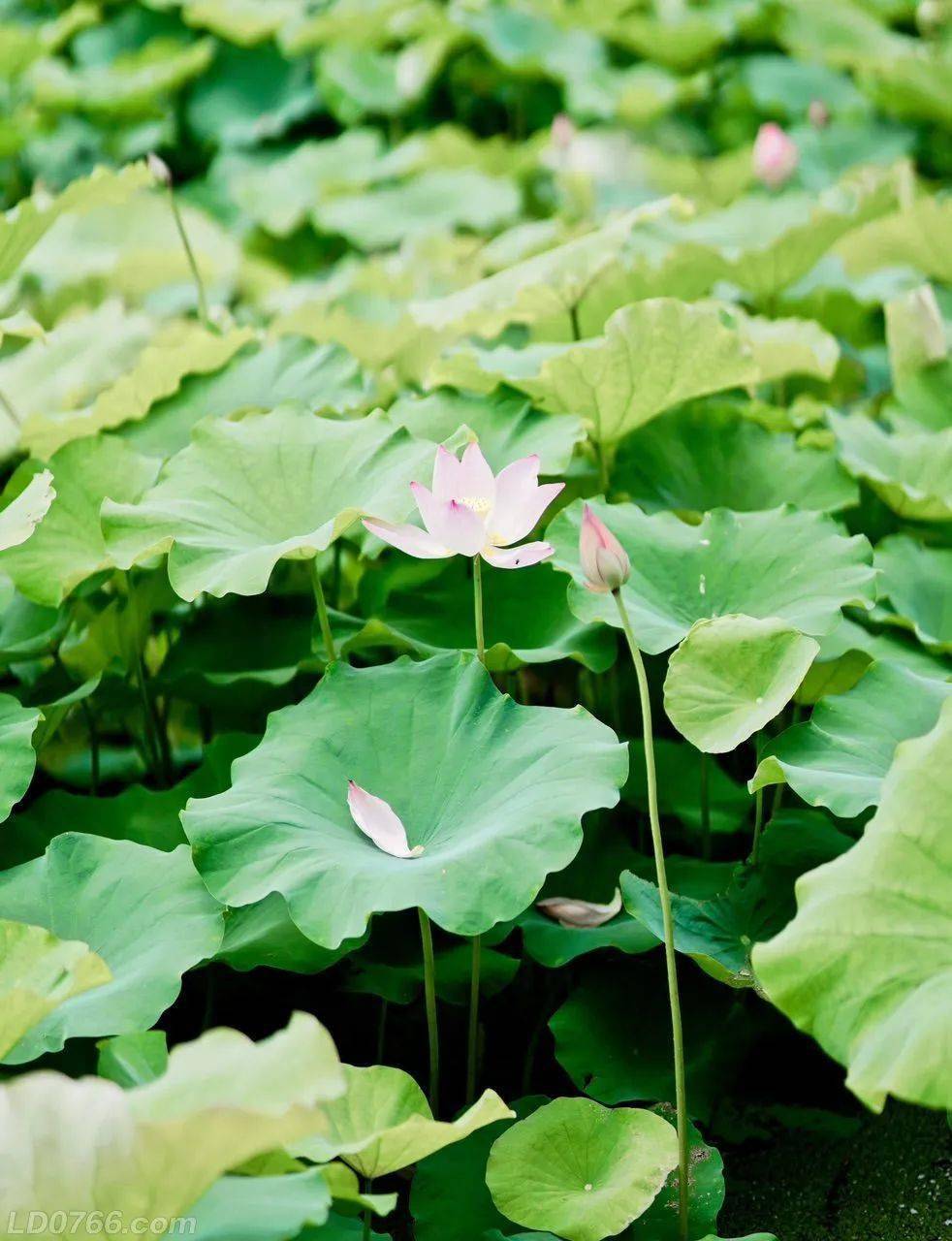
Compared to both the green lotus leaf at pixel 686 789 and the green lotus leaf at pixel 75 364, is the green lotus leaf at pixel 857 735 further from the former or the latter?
the green lotus leaf at pixel 75 364

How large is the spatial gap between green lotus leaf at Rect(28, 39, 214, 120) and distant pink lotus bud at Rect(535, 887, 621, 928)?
3002 mm

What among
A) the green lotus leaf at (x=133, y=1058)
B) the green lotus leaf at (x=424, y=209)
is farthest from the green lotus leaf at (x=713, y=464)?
the green lotus leaf at (x=424, y=209)

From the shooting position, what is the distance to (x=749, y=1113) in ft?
4.14

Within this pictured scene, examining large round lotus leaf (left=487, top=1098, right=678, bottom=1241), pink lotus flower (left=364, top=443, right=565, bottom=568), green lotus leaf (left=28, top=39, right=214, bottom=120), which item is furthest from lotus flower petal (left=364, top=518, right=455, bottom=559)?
green lotus leaf (left=28, top=39, right=214, bottom=120)

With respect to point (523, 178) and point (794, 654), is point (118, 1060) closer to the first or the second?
point (794, 654)

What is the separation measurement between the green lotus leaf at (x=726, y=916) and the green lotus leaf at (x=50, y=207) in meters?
1.00

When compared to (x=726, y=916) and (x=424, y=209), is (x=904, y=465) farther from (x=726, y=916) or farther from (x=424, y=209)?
(x=424, y=209)

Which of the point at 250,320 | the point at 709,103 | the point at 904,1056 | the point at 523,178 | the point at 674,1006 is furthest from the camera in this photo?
the point at 709,103

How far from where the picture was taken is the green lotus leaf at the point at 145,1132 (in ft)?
2.34

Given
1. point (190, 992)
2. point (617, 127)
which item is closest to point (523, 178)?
point (617, 127)

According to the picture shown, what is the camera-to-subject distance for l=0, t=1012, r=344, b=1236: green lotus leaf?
0.71m

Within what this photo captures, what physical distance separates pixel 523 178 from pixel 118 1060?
8.88 feet

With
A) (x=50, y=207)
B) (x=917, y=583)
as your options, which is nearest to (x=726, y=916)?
(x=917, y=583)

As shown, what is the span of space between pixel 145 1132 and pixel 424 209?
2.68 metres
